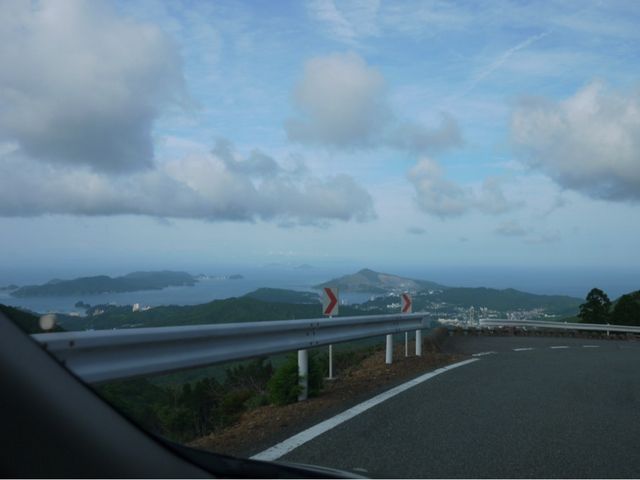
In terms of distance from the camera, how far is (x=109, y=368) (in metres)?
4.03

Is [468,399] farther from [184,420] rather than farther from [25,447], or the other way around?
[25,447]

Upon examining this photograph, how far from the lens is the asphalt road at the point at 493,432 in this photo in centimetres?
459

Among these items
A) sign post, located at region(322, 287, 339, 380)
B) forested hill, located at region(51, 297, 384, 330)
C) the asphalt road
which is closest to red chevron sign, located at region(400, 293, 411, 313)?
forested hill, located at region(51, 297, 384, 330)

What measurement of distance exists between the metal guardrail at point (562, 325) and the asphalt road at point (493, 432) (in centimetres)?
1954

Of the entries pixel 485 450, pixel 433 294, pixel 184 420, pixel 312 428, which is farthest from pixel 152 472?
pixel 433 294

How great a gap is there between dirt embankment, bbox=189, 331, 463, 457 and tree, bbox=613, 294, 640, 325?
35.6 metres

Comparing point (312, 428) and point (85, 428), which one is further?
point (312, 428)

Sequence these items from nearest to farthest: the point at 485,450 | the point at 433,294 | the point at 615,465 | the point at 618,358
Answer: the point at 615,465, the point at 485,450, the point at 618,358, the point at 433,294

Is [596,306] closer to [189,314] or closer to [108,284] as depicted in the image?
[189,314]

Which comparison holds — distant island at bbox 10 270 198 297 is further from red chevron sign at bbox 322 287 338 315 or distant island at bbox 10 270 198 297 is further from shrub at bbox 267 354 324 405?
red chevron sign at bbox 322 287 338 315

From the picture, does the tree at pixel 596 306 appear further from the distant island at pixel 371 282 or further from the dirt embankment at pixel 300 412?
the dirt embankment at pixel 300 412

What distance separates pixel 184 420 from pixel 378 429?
2263mm

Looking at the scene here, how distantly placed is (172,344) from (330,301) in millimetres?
8210

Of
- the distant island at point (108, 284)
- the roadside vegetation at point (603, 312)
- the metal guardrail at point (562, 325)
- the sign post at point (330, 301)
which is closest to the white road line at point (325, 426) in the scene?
the distant island at point (108, 284)
